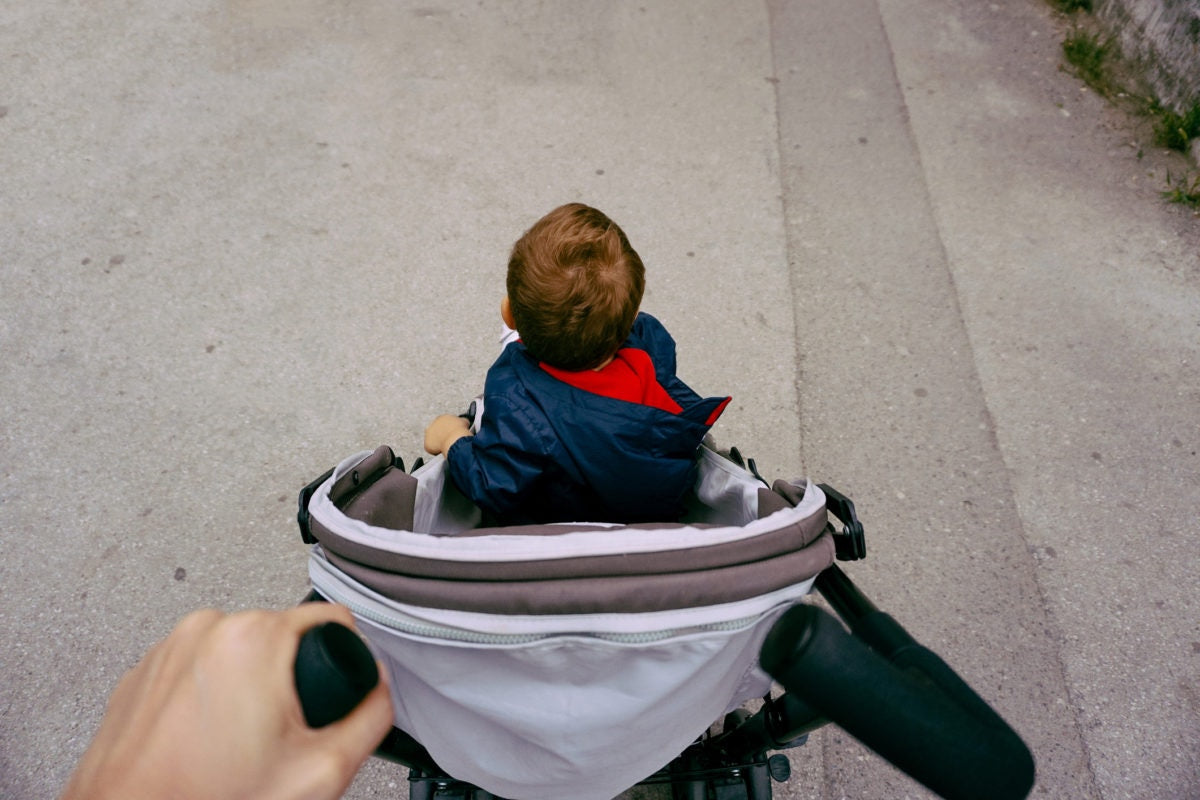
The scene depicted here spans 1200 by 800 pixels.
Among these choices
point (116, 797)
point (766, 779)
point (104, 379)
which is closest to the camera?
point (116, 797)

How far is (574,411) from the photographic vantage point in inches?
46.3

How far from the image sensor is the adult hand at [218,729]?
0.54 meters

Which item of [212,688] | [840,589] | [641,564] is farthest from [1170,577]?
[212,688]

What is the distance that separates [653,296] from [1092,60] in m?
2.50

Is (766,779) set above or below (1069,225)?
below

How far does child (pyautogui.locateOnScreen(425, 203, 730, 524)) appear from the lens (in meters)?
1.16

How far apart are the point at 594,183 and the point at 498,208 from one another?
381mm

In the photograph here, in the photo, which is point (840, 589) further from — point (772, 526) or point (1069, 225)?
point (1069, 225)

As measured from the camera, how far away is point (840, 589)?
0.92m

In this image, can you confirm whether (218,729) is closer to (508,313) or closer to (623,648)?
(623,648)

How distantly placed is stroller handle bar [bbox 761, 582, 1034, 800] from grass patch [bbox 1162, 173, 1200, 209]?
310 centimetres

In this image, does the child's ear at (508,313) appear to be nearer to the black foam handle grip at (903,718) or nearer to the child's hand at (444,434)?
the child's hand at (444,434)

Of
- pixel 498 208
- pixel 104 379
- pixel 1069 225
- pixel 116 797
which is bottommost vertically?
pixel 104 379

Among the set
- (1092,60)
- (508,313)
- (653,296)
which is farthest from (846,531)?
(1092,60)
